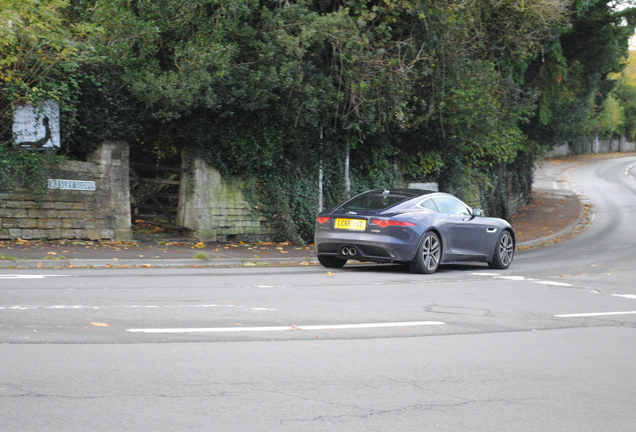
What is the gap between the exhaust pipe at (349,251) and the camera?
12.0 m

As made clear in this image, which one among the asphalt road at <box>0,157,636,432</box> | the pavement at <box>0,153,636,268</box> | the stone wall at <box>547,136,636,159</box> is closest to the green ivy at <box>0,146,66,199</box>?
the pavement at <box>0,153,636,268</box>

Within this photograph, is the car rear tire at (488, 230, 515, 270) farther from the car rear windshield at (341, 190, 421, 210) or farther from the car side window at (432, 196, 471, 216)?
the car rear windshield at (341, 190, 421, 210)

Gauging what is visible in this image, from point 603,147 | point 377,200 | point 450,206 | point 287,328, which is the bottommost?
point 287,328

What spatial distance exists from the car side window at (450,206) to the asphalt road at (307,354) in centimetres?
211

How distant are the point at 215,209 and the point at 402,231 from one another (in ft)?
20.8

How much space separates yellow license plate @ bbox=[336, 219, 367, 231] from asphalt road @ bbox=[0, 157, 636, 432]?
1117 mm

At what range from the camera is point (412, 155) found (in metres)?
21.3

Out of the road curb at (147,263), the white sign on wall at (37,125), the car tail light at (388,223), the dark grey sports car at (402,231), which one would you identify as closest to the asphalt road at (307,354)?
the dark grey sports car at (402,231)

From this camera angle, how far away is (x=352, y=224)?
12094mm

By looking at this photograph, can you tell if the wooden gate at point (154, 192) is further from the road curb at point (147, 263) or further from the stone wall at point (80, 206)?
the road curb at point (147, 263)

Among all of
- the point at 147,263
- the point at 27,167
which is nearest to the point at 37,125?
the point at 27,167

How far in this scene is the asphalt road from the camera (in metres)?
4.54

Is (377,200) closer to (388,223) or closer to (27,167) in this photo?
(388,223)

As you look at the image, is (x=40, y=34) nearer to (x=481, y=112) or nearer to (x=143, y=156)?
(x=143, y=156)
